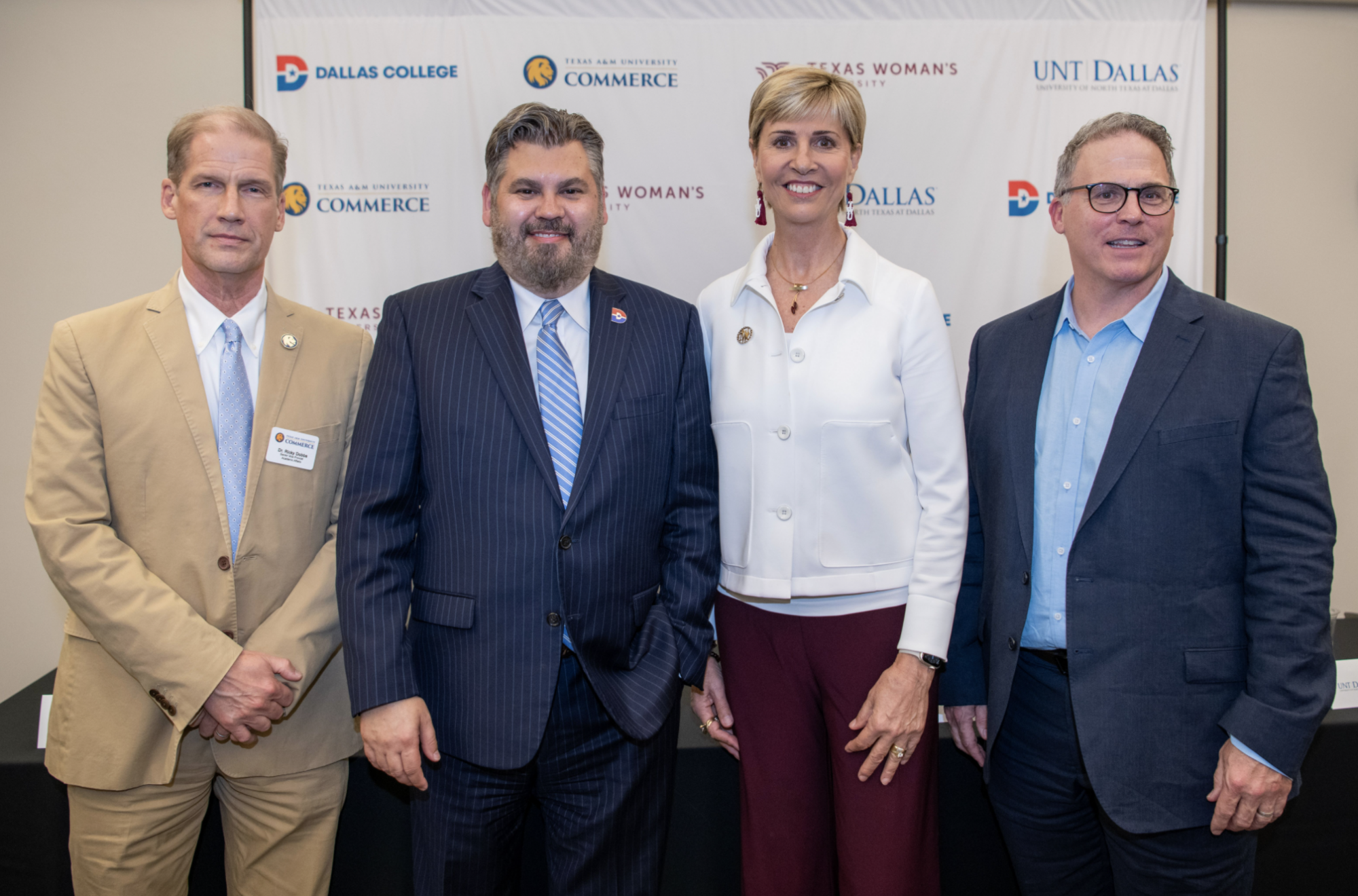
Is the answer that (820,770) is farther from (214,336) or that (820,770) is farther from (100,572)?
(214,336)

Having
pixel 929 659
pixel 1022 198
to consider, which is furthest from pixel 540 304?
pixel 1022 198

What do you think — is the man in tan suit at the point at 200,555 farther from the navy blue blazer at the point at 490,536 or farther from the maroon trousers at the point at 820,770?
the maroon trousers at the point at 820,770

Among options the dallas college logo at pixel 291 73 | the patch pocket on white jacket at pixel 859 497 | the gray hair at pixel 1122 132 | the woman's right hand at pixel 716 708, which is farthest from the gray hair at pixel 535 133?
the dallas college logo at pixel 291 73

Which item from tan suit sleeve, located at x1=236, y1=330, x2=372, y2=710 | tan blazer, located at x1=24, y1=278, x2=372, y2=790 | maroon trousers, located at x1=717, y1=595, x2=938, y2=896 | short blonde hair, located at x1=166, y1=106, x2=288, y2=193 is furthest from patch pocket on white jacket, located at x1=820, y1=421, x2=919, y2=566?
short blonde hair, located at x1=166, y1=106, x2=288, y2=193

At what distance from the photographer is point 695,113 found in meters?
3.39

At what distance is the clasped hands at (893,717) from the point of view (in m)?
1.60

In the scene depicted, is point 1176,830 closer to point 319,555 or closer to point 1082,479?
point 1082,479

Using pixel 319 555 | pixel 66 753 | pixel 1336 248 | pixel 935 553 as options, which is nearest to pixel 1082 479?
pixel 935 553

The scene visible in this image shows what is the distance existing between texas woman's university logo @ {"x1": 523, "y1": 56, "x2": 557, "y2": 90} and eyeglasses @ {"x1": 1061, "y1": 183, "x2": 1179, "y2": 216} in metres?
Result: 2.39

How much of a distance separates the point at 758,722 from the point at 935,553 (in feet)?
1.71

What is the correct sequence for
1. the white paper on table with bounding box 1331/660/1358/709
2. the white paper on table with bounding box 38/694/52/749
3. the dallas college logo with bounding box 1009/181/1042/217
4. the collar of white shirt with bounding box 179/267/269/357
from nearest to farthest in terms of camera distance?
the collar of white shirt with bounding box 179/267/269/357 < the white paper on table with bounding box 38/694/52/749 < the white paper on table with bounding box 1331/660/1358/709 < the dallas college logo with bounding box 1009/181/1042/217

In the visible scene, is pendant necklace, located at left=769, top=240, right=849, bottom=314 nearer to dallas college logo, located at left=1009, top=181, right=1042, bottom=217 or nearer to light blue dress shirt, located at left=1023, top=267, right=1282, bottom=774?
light blue dress shirt, located at left=1023, top=267, right=1282, bottom=774

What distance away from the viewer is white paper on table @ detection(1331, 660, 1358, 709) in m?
2.18

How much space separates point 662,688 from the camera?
1586mm
